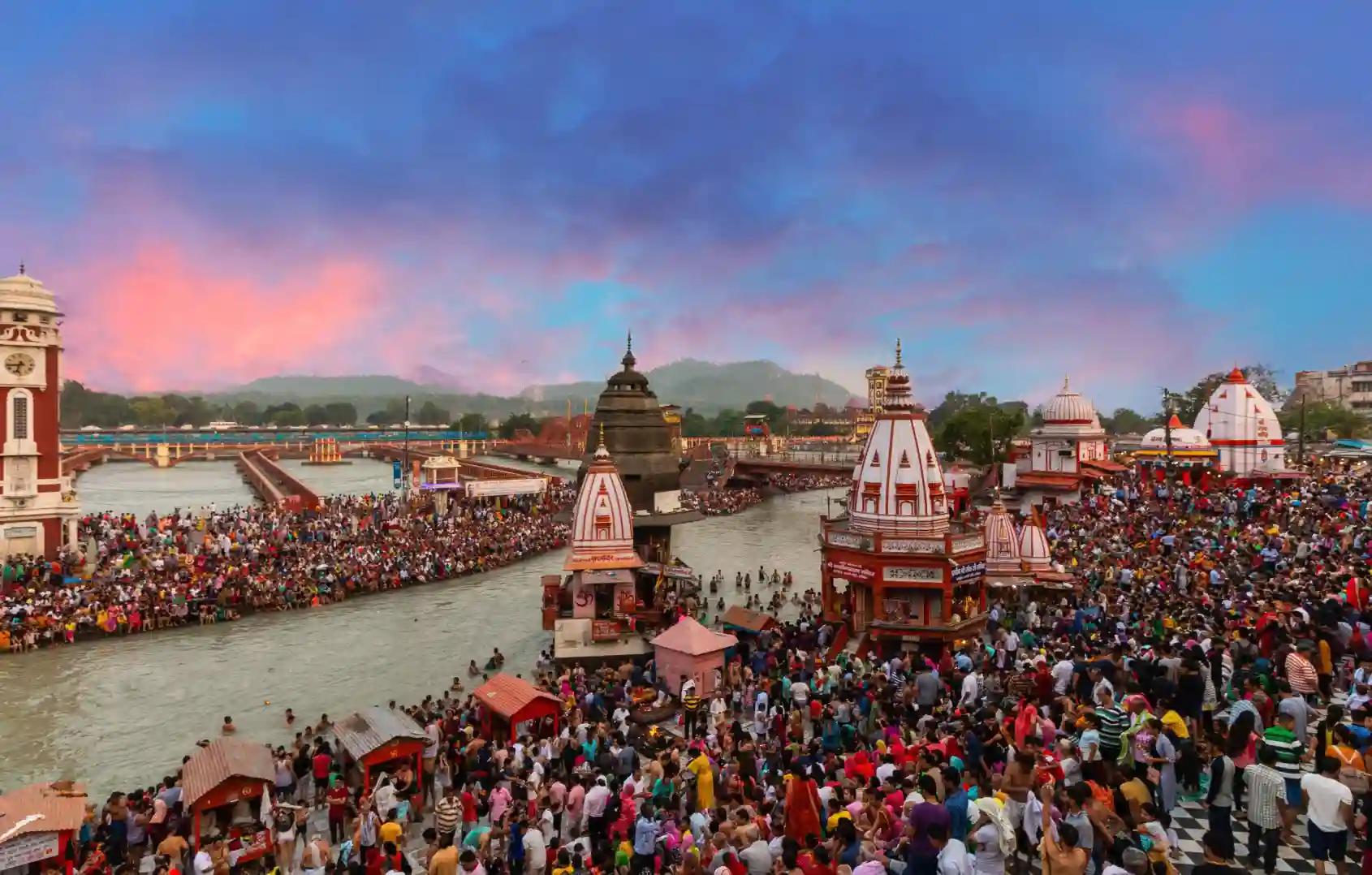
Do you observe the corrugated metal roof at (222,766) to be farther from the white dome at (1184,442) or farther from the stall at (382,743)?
the white dome at (1184,442)

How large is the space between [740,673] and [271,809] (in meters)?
7.85

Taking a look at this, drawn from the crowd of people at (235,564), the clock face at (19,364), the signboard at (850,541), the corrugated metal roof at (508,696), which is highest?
the clock face at (19,364)

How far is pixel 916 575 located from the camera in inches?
685

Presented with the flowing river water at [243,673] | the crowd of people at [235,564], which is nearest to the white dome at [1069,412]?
the flowing river water at [243,673]

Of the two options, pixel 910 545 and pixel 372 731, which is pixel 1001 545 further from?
pixel 372 731

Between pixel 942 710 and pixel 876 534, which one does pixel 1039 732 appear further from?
pixel 876 534

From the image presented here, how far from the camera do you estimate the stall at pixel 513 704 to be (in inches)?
489

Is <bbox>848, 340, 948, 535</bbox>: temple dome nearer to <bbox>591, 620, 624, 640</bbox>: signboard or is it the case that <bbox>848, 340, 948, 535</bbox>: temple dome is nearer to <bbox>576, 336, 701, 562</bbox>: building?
<bbox>591, 620, 624, 640</bbox>: signboard

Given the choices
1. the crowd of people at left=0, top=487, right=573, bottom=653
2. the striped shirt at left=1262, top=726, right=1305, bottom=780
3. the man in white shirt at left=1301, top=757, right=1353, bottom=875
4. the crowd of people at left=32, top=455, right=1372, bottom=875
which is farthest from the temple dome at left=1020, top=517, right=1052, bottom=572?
the crowd of people at left=0, top=487, right=573, bottom=653

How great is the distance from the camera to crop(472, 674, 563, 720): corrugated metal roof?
12.5 metres

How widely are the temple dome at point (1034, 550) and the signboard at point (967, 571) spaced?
333 cm

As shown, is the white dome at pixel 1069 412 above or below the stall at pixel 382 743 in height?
above

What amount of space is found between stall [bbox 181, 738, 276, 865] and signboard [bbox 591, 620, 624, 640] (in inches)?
337

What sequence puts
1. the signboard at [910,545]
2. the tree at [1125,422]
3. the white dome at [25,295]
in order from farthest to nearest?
the tree at [1125,422] < the white dome at [25,295] < the signboard at [910,545]
